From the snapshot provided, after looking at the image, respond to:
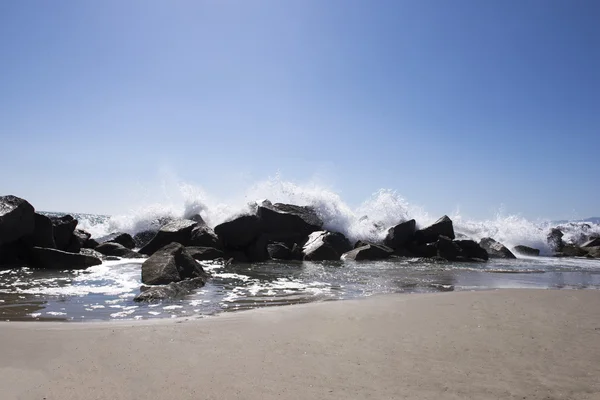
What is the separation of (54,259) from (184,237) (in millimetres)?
4833

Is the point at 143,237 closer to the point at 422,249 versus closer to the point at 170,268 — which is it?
the point at 170,268

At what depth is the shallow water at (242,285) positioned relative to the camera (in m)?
6.76

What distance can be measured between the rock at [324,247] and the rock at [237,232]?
2.19 meters

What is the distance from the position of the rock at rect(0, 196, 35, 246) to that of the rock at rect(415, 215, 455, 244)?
49.3 feet

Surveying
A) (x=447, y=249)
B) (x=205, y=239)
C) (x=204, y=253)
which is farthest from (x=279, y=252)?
(x=447, y=249)

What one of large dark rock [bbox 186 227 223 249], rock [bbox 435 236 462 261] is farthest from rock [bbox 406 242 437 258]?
large dark rock [bbox 186 227 223 249]

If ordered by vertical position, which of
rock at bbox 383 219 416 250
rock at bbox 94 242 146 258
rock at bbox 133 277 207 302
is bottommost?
rock at bbox 133 277 207 302

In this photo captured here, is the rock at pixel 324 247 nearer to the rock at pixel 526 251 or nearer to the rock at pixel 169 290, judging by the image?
the rock at pixel 169 290

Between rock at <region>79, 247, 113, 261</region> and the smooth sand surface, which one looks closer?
the smooth sand surface

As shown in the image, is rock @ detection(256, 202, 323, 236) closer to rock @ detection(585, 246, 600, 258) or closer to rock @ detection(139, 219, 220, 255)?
rock @ detection(139, 219, 220, 255)

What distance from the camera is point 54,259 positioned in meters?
11.6

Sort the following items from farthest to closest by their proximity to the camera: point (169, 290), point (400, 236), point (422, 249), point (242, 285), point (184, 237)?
point (400, 236)
point (422, 249)
point (184, 237)
point (242, 285)
point (169, 290)

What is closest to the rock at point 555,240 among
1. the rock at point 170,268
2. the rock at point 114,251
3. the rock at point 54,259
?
the rock at point 114,251

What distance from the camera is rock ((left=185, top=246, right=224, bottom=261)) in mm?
14133
